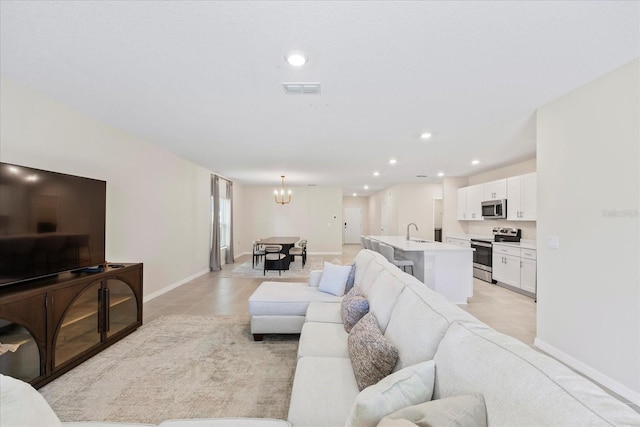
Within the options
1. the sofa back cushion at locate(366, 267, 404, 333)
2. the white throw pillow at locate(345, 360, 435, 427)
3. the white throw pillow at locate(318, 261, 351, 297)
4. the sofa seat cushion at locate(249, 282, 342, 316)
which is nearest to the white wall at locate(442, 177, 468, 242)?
the white throw pillow at locate(318, 261, 351, 297)

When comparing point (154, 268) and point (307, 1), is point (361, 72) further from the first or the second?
point (154, 268)

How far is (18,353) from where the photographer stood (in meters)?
2.13

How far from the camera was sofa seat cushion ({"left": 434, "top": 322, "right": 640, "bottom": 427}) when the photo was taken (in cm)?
71

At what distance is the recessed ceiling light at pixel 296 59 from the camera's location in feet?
6.63

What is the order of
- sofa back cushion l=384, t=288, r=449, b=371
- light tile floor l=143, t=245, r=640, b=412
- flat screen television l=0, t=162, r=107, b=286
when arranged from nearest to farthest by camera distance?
sofa back cushion l=384, t=288, r=449, b=371 < flat screen television l=0, t=162, r=107, b=286 < light tile floor l=143, t=245, r=640, b=412

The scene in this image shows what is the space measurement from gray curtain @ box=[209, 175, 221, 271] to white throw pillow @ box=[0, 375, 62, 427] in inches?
256

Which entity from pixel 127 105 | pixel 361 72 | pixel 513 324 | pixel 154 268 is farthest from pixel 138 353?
pixel 513 324

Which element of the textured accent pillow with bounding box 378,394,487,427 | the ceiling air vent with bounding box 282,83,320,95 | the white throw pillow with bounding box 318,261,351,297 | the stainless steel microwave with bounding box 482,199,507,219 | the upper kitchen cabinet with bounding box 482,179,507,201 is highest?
the ceiling air vent with bounding box 282,83,320,95

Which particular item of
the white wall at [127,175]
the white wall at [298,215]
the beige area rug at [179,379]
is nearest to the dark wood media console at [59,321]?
the beige area rug at [179,379]

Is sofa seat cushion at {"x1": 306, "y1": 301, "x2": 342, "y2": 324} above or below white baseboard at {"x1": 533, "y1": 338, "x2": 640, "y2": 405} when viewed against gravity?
above

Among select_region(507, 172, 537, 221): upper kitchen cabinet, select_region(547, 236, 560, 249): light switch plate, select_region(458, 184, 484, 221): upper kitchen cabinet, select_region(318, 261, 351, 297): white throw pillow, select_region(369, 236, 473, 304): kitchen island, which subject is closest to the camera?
select_region(547, 236, 560, 249): light switch plate

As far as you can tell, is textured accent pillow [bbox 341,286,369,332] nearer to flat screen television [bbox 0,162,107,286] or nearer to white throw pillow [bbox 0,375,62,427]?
white throw pillow [bbox 0,375,62,427]

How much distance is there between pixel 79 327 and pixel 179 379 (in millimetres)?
1126

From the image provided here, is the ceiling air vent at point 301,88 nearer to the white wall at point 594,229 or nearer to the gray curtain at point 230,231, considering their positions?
the white wall at point 594,229
